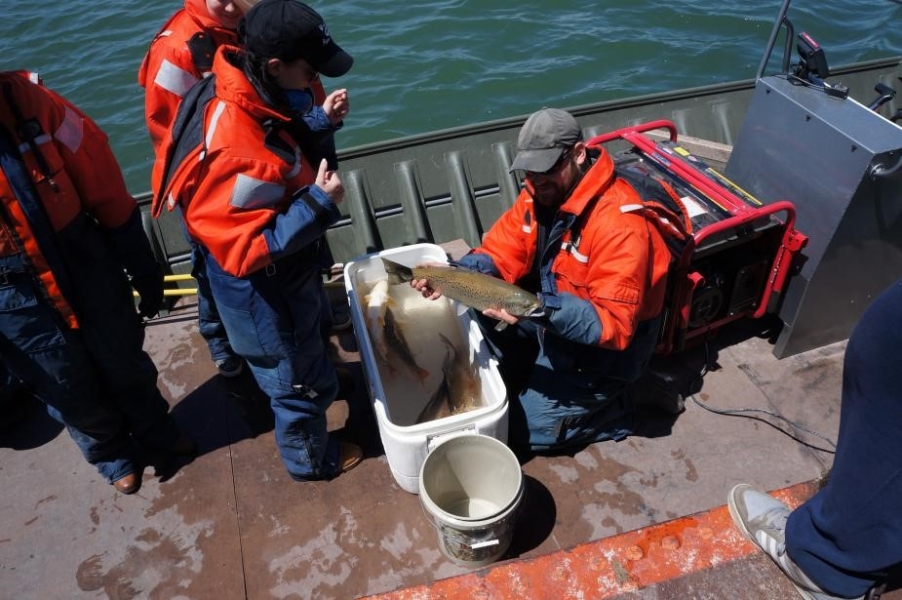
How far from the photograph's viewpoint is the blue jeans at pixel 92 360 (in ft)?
9.79

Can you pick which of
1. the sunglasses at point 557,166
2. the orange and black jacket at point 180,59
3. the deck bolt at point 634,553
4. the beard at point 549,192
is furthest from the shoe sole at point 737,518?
the orange and black jacket at point 180,59

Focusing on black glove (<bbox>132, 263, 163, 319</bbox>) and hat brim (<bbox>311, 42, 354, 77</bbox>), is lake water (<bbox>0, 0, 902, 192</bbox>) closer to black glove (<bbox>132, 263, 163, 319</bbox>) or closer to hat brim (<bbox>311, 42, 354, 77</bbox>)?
black glove (<bbox>132, 263, 163, 319</bbox>)

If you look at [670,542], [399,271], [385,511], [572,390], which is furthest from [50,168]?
[670,542]

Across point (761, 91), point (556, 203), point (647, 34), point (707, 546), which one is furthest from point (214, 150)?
point (647, 34)

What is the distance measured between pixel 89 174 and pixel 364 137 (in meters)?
6.24

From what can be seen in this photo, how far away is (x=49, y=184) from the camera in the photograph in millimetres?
2887

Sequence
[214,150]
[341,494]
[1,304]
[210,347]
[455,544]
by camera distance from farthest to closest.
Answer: [210,347] → [341,494] → [455,544] → [1,304] → [214,150]

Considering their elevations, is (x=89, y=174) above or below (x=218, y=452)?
above

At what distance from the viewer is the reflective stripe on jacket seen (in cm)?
304

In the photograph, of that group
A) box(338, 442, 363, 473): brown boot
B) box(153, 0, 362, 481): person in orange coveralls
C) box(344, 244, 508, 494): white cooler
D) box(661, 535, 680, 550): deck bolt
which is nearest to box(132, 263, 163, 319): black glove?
box(153, 0, 362, 481): person in orange coveralls

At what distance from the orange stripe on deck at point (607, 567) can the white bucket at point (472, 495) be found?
0.19m

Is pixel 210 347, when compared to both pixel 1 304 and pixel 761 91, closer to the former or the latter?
pixel 1 304

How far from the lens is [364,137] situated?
29.7ft

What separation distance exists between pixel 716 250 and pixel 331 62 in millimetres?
2403
